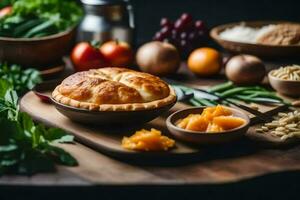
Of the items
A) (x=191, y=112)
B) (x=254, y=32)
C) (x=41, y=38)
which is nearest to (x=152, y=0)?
(x=254, y=32)

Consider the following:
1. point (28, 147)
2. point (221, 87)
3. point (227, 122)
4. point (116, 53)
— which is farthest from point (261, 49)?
point (28, 147)

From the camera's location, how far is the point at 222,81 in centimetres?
357

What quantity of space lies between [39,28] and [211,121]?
137 centimetres

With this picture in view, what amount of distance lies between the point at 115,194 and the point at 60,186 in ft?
0.59

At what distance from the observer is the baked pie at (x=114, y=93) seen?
101 inches

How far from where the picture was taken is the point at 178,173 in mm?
2320

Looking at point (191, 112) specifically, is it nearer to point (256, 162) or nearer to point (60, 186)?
point (256, 162)

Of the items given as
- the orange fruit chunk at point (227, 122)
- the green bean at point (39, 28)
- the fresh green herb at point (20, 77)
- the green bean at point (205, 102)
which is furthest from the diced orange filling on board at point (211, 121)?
the green bean at point (39, 28)

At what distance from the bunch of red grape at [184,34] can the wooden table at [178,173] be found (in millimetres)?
1459

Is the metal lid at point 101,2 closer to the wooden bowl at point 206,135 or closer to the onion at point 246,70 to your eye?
the onion at point 246,70

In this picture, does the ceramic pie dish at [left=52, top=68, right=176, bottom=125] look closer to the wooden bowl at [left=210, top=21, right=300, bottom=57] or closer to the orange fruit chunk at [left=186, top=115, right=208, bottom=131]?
the orange fruit chunk at [left=186, top=115, right=208, bottom=131]

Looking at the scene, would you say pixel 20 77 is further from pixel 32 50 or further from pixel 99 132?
pixel 99 132

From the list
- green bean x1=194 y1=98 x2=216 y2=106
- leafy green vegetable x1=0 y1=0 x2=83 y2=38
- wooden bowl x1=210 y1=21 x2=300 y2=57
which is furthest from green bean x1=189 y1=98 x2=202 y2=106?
leafy green vegetable x1=0 y1=0 x2=83 y2=38

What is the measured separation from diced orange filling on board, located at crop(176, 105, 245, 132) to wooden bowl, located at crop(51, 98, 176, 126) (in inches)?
4.6
